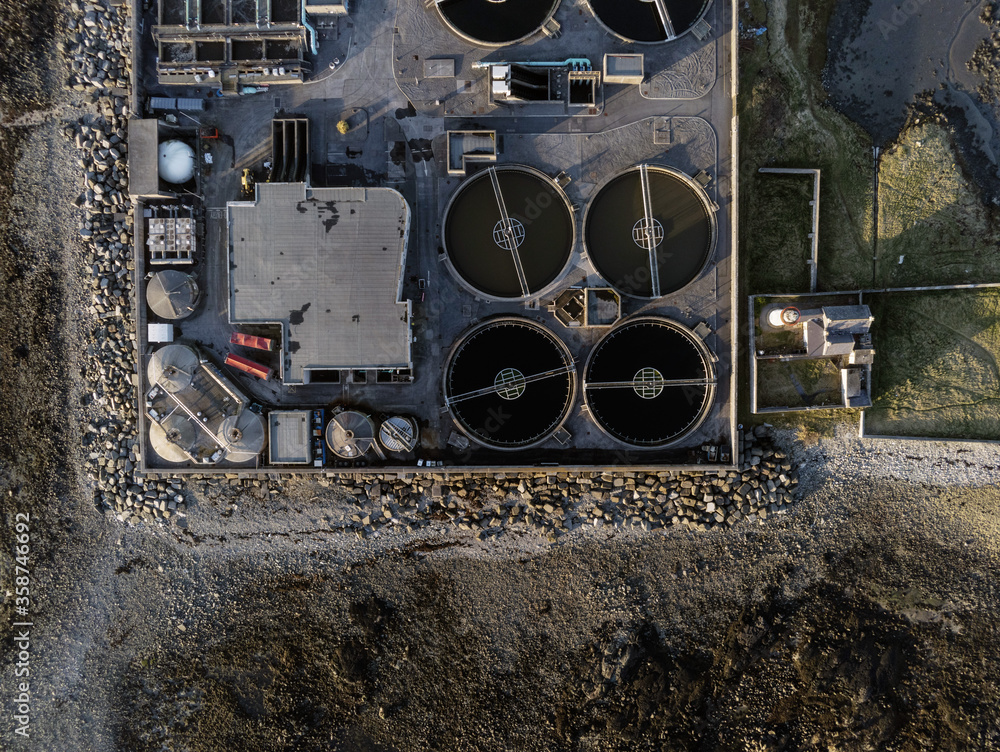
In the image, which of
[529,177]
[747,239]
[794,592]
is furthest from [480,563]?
[747,239]

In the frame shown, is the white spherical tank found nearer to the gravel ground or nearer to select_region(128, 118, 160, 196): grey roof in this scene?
select_region(128, 118, 160, 196): grey roof

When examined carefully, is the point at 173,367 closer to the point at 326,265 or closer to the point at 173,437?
the point at 173,437

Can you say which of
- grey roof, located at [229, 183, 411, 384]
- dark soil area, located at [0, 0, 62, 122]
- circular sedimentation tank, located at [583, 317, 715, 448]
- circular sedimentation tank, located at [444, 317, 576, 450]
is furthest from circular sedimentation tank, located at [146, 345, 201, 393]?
circular sedimentation tank, located at [583, 317, 715, 448]

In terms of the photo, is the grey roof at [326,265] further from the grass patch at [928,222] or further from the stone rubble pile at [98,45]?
the grass patch at [928,222]

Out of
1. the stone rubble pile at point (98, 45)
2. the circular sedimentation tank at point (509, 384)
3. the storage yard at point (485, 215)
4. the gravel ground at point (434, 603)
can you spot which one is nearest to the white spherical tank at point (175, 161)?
the storage yard at point (485, 215)

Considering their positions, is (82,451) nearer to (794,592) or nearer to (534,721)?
(534,721)

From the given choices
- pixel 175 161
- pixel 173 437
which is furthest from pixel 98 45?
pixel 173 437
